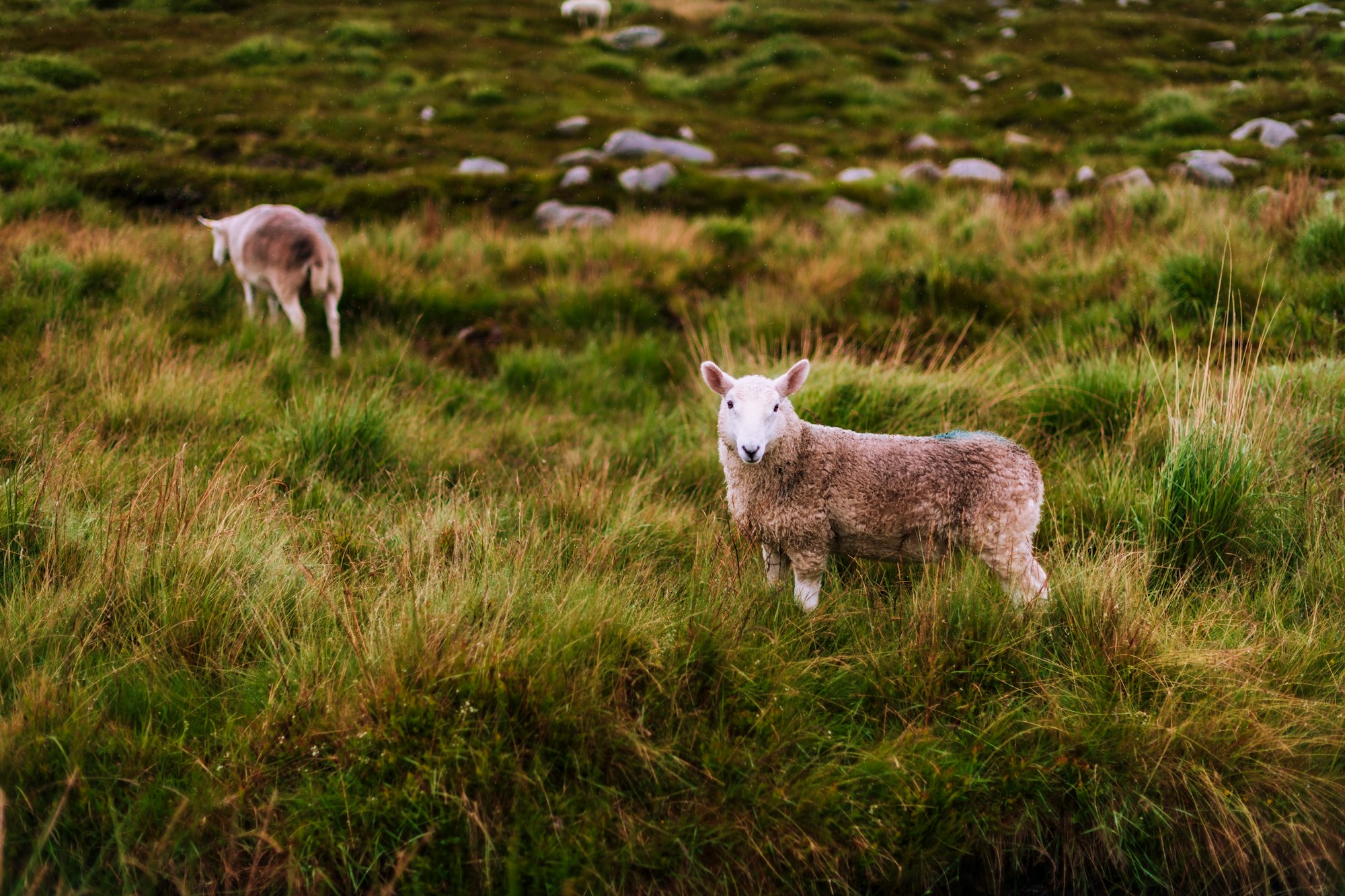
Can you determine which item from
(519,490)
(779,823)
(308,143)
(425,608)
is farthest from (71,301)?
(308,143)

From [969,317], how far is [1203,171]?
7.90m

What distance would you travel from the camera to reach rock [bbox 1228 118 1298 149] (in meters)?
14.6

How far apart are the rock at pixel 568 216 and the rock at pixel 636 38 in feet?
56.2

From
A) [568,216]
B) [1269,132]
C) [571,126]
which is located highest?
[1269,132]

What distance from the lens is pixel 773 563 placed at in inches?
145

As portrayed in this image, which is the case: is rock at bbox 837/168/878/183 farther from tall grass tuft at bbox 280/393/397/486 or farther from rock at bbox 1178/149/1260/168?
tall grass tuft at bbox 280/393/397/486

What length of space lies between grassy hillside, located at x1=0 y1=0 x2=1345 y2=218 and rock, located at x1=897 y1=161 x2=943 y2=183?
40.0 inches

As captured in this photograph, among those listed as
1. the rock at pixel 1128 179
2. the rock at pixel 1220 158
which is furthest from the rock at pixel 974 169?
the rock at pixel 1220 158

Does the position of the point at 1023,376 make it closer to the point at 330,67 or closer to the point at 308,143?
the point at 308,143

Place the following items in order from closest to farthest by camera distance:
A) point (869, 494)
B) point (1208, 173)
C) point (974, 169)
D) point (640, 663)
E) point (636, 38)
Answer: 1. point (640, 663)
2. point (869, 494)
3. point (1208, 173)
4. point (974, 169)
5. point (636, 38)

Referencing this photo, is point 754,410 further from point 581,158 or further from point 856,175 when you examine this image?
point 581,158

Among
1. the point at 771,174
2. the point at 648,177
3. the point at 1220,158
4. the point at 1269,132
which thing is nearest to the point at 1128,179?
the point at 1220,158

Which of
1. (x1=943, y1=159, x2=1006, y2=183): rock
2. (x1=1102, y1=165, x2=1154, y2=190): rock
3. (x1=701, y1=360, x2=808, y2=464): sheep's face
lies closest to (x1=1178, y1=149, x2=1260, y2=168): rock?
(x1=1102, y1=165, x2=1154, y2=190): rock

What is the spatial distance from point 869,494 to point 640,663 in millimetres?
1232
